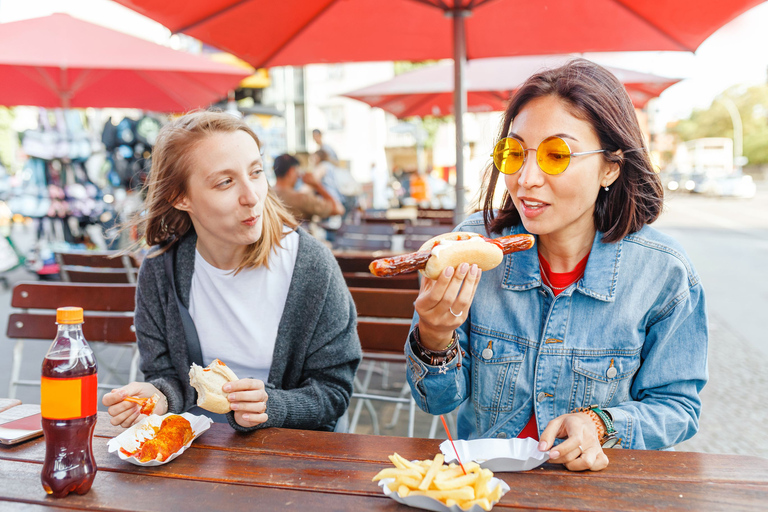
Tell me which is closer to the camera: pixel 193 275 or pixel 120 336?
pixel 193 275

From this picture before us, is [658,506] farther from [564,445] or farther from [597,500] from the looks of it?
[564,445]

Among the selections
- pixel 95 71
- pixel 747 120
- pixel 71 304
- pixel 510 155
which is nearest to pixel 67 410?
pixel 510 155

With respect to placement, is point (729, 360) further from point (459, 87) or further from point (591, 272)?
point (591, 272)

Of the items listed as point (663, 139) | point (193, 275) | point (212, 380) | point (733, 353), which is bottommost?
point (733, 353)

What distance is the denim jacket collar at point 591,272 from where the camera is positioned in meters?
1.80

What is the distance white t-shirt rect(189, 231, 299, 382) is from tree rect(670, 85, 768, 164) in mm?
77140

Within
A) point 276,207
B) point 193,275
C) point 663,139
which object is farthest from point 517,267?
point 663,139

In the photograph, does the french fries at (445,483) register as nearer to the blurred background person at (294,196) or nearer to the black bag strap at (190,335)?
the black bag strap at (190,335)

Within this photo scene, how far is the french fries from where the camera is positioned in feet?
3.92

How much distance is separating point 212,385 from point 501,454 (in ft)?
2.62

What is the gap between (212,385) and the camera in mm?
1656

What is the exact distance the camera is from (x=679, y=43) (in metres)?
4.60

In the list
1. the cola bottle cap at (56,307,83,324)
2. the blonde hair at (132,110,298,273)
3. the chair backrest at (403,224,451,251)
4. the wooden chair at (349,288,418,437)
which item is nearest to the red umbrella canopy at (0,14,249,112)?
the chair backrest at (403,224,451,251)

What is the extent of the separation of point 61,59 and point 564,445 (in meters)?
→ 6.23
